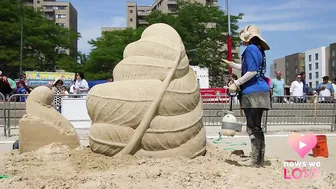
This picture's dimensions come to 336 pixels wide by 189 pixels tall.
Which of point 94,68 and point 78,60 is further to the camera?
Answer: point 78,60

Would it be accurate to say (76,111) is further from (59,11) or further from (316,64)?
(316,64)

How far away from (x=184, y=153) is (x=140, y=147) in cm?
53

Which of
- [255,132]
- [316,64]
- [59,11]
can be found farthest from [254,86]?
[316,64]

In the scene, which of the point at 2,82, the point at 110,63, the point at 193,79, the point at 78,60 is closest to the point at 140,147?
the point at 193,79

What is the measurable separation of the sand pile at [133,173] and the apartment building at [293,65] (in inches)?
3778

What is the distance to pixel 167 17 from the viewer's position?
31.9 metres

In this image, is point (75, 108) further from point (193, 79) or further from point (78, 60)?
point (78, 60)

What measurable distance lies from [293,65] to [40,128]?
10046 cm

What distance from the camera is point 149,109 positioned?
4.73 metres

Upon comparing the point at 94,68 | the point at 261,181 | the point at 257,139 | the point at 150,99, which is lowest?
the point at 261,181

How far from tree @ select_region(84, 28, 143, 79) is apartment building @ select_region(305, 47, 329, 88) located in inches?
2230

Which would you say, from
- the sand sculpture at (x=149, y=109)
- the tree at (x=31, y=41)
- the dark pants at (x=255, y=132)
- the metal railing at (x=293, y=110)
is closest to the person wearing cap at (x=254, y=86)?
the dark pants at (x=255, y=132)

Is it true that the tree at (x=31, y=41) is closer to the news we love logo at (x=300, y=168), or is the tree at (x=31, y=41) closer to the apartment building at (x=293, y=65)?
the news we love logo at (x=300, y=168)

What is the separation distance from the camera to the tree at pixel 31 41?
3089 centimetres
